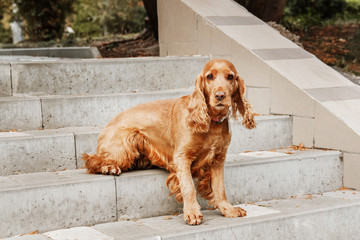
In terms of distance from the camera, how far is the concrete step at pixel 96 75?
4.88 meters

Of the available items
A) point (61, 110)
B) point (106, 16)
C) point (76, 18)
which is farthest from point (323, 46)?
point (76, 18)

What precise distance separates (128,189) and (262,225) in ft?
3.18

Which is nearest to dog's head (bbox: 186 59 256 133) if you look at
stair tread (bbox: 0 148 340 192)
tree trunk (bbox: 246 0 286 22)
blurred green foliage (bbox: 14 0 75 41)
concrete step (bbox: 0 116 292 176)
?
stair tread (bbox: 0 148 340 192)

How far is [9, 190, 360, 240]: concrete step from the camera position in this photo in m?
3.29

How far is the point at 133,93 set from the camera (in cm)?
497

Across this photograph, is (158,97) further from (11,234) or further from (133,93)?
(11,234)

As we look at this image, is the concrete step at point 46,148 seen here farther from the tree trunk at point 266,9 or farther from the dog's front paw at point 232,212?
the tree trunk at point 266,9

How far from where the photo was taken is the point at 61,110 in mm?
4609

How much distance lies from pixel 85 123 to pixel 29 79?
2.43ft

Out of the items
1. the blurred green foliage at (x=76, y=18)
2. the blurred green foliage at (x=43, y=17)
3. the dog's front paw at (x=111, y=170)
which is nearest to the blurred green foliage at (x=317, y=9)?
the blurred green foliage at (x=76, y=18)

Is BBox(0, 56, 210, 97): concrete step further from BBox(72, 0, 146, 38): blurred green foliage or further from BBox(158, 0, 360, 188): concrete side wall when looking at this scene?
BBox(72, 0, 146, 38): blurred green foliage

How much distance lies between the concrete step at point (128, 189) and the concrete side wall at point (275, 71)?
248 millimetres

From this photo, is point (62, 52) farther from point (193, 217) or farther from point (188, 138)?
point (193, 217)

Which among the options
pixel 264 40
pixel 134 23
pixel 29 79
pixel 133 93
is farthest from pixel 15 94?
pixel 134 23
